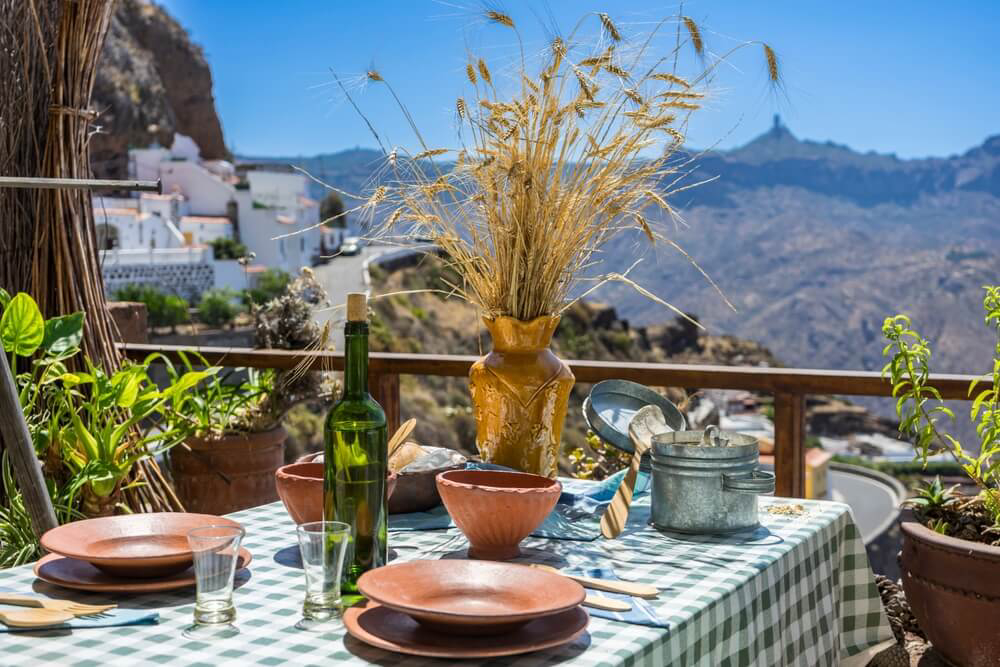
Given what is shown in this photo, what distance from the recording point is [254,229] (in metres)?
49.0

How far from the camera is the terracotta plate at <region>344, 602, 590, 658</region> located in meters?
0.90

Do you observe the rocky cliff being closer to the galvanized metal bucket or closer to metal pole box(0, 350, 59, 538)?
metal pole box(0, 350, 59, 538)

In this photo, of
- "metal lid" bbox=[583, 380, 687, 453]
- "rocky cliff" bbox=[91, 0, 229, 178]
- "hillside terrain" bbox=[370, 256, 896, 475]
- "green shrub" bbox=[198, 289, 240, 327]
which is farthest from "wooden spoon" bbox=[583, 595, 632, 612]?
"rocky cliff" bbox=[91, 0, 229, 178]

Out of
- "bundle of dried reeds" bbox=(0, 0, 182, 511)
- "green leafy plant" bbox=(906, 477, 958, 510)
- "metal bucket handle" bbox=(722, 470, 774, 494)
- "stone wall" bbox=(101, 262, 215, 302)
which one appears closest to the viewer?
"metal bucket handle" bbox=(722, 470, 774, 494)

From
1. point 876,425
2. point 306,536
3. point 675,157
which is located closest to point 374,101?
point 675,157

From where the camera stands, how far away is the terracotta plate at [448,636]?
2.96 ft

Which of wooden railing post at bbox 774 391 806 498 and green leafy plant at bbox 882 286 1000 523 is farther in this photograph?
wooden railing post at bbox 774 391 806 498

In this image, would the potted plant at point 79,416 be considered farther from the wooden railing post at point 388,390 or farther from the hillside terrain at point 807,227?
the hillside terrain at point 807,227

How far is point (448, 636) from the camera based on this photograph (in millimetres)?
942

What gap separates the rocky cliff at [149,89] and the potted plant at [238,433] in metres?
31.3

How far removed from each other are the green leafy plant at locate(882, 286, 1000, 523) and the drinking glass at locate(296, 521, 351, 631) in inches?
54.1

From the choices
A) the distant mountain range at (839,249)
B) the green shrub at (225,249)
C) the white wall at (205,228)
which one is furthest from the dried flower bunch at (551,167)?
the distant mountain range at (839,249)

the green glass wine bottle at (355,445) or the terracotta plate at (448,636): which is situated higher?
the green glass wine bottle at (355,445)

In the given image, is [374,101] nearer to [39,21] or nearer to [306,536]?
[306,536]
